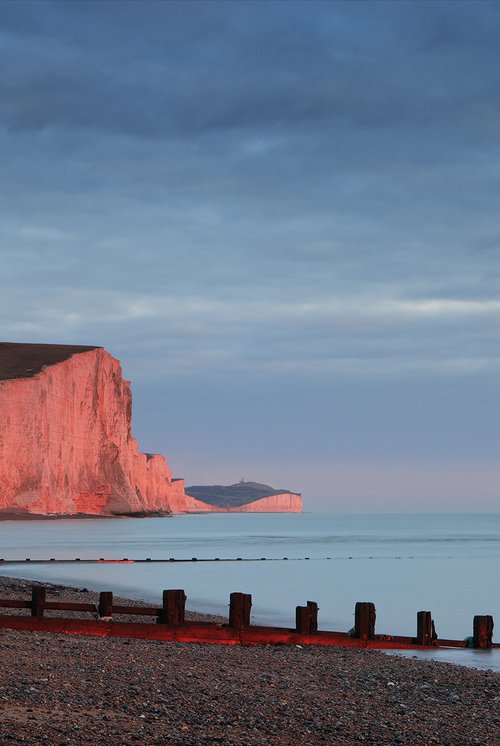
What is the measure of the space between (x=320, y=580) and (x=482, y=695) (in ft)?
84.2

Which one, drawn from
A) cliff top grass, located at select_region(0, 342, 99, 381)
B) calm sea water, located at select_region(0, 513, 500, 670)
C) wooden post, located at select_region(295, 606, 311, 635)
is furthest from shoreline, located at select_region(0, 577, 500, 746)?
cliff top grass, located at select_region(0, 342, 99, 381)

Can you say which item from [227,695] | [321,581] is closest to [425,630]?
[227,695]

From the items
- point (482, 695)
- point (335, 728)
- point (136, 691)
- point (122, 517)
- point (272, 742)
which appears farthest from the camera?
point (122, 517)

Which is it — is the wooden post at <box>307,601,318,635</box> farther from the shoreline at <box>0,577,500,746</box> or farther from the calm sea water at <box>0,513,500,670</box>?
the calm sea water at <box>0,513,500,670</box>

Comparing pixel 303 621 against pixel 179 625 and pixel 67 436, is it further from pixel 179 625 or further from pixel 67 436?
pixel 67 436

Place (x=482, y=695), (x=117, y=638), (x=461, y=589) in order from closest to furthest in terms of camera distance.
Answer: (x=482, y=695)
(x=117, y=638)
(x=461, y=589)

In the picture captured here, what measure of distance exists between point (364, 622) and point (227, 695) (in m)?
5.04

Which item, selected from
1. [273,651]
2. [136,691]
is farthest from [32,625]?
[136,691]

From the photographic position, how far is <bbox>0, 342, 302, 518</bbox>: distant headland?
83.3 metres

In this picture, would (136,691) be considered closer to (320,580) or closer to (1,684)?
(1,684)

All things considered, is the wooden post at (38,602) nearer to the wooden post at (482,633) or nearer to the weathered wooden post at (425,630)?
the weathered wooden post at (425,630)

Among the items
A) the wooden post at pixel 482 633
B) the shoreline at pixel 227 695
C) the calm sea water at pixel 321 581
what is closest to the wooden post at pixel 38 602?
the shoreline at pixel 227 695

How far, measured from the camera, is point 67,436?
3553 inches

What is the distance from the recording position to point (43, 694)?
26.5ft
